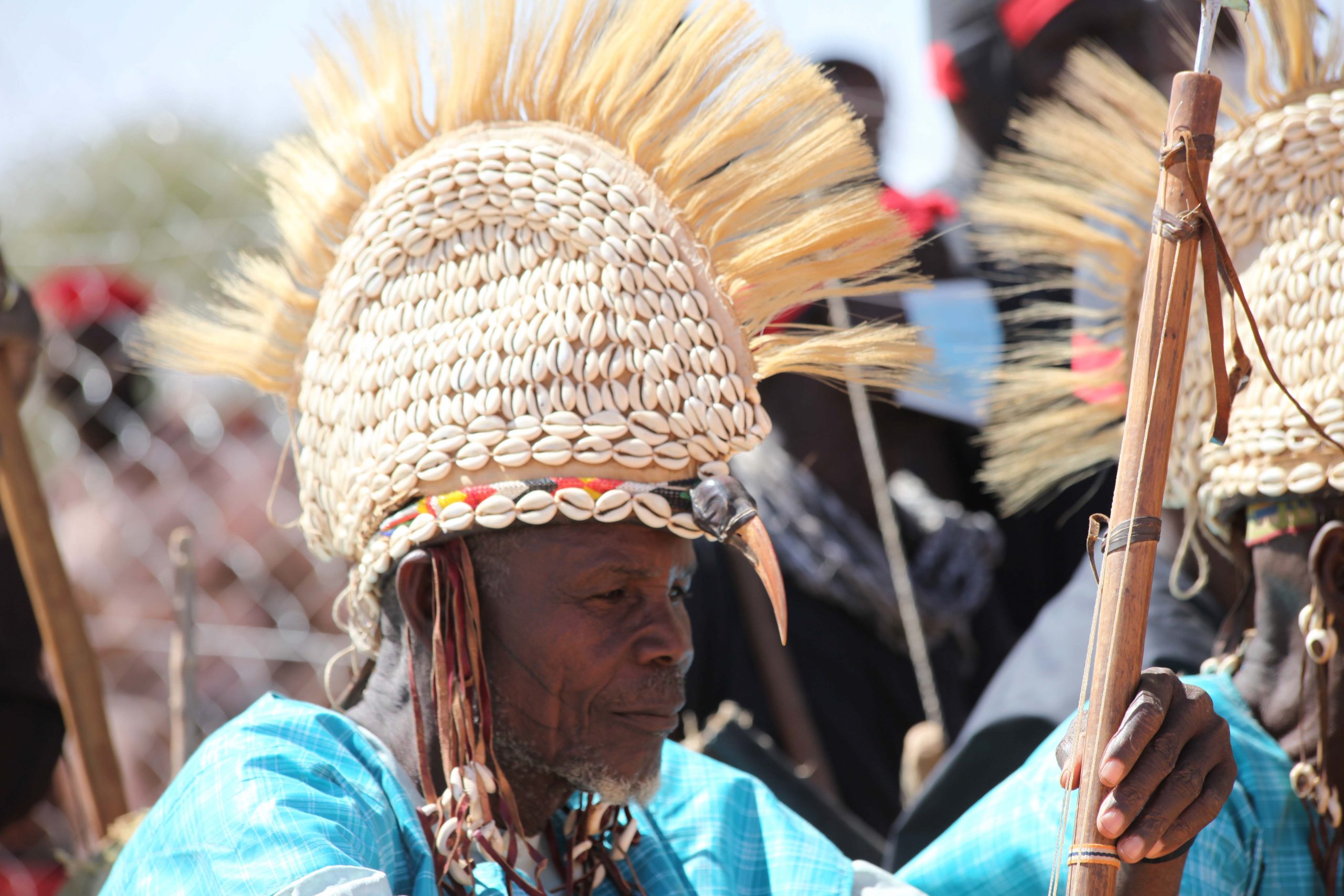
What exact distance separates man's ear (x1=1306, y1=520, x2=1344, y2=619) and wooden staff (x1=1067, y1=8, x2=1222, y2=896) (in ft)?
2.59

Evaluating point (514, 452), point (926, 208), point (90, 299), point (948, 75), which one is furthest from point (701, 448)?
point (90, 299)

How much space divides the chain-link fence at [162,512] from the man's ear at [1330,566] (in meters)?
3.50

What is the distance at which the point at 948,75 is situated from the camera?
486 centimetres

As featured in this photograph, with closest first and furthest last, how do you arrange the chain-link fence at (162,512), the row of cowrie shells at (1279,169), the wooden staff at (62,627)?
the row of cowrie shells at (1279,169), the wooden staff at (62,627), the chain-link fence at (162,512)

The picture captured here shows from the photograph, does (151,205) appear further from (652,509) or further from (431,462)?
(652,509)

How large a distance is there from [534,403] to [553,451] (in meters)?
0.07

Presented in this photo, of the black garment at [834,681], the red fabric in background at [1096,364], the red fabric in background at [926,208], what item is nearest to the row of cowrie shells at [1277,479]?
the red fabric in background at [1096,364]

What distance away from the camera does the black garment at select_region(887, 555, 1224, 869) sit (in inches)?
113

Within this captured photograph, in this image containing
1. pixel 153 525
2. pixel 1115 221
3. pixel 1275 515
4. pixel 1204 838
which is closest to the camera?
pixel 1204 838

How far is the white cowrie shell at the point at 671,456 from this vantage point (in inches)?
74.8

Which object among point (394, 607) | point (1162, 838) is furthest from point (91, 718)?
point (1162, 838)

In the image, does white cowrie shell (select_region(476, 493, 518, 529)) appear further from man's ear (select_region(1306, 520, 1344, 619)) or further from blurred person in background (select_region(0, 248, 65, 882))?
blurred person in background (select_region(0, 248, 65, 882))

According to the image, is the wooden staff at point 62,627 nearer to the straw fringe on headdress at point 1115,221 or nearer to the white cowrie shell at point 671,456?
the white cowrie shell at point 671,456

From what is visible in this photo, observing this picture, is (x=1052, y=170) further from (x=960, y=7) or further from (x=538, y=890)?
(x=960, y=7)
